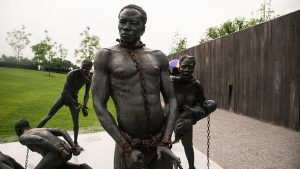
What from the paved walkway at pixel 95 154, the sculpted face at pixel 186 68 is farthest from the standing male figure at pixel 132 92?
the paved walkway at pixel 95 154

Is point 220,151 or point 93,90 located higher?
point 93,90

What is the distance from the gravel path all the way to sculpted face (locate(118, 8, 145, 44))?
467 centimetres

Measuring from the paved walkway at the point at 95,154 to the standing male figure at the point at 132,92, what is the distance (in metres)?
3.51

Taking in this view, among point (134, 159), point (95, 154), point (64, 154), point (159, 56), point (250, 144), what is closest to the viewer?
point (134, 159)

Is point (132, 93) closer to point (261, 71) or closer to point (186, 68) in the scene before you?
point (186, 68)

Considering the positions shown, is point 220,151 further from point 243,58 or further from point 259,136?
point 243,58

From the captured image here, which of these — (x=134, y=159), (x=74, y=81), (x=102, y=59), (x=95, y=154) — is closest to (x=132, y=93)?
(x=102, y=59)

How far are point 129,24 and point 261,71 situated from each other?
10.6 m

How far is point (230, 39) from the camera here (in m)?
14.2

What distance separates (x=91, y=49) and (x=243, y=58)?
2916 centimetres

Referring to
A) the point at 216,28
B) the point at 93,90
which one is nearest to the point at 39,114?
the point at 93,90

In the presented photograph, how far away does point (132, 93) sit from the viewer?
2254 millimetres

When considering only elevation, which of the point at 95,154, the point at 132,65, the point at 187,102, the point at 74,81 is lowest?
the point at 95,154

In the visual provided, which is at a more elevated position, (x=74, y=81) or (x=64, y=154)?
(x=74, y=81)
